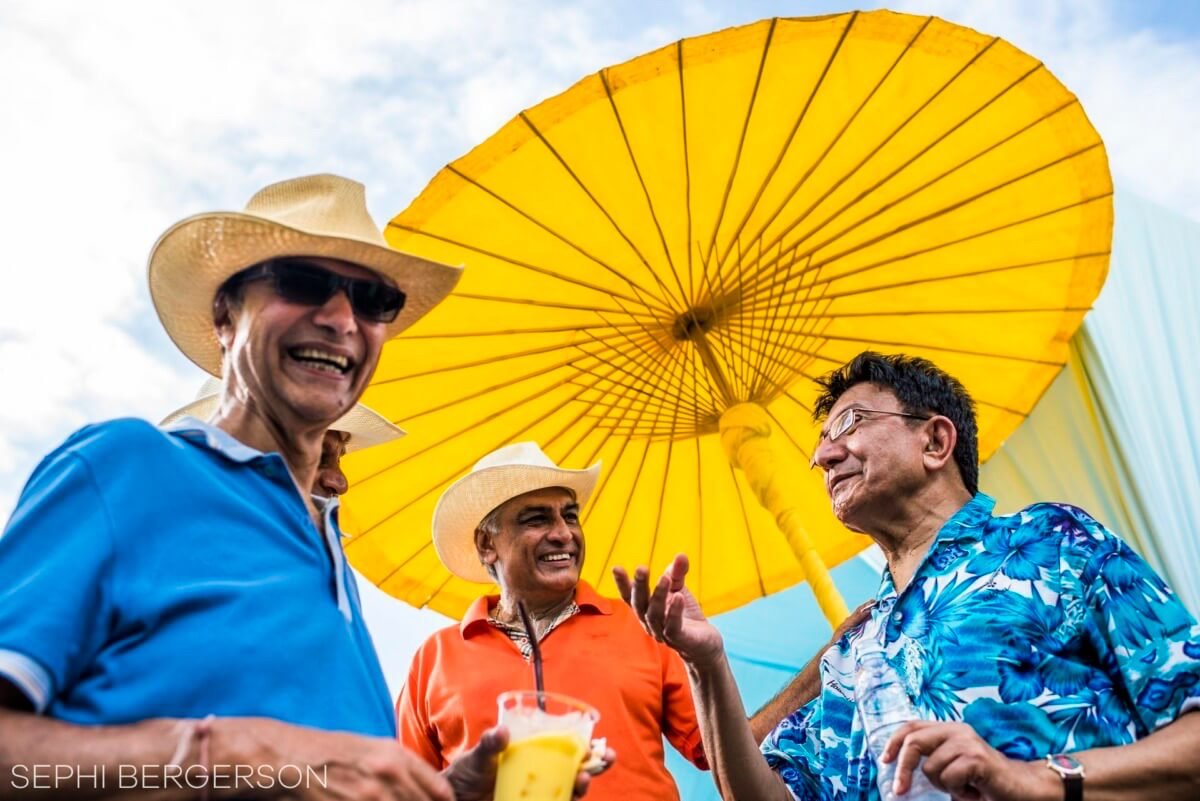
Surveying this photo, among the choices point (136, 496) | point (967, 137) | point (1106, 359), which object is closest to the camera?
point (136, 496)

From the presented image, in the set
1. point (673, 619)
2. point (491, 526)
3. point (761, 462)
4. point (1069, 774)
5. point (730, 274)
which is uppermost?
point (730, 274)

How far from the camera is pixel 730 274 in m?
4.20

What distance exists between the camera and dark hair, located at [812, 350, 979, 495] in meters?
2.80

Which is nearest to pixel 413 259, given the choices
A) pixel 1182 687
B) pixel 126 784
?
pixel 126 784

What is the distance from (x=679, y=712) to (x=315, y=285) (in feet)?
6.10

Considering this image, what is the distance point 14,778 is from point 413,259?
3.77 ft

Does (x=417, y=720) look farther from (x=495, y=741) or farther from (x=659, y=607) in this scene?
(x=495, y=741)

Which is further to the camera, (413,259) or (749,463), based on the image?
(749,463)

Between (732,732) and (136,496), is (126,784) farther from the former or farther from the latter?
(732,732)

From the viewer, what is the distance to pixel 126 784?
4.13 feet

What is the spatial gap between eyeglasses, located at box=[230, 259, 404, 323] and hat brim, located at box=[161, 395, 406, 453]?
1.54m

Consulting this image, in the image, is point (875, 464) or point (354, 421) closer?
point (875, 464)

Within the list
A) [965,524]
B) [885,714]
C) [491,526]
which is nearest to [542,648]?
[491,526]

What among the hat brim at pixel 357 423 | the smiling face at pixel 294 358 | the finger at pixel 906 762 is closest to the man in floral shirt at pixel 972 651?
the finger at pixel 906 762
